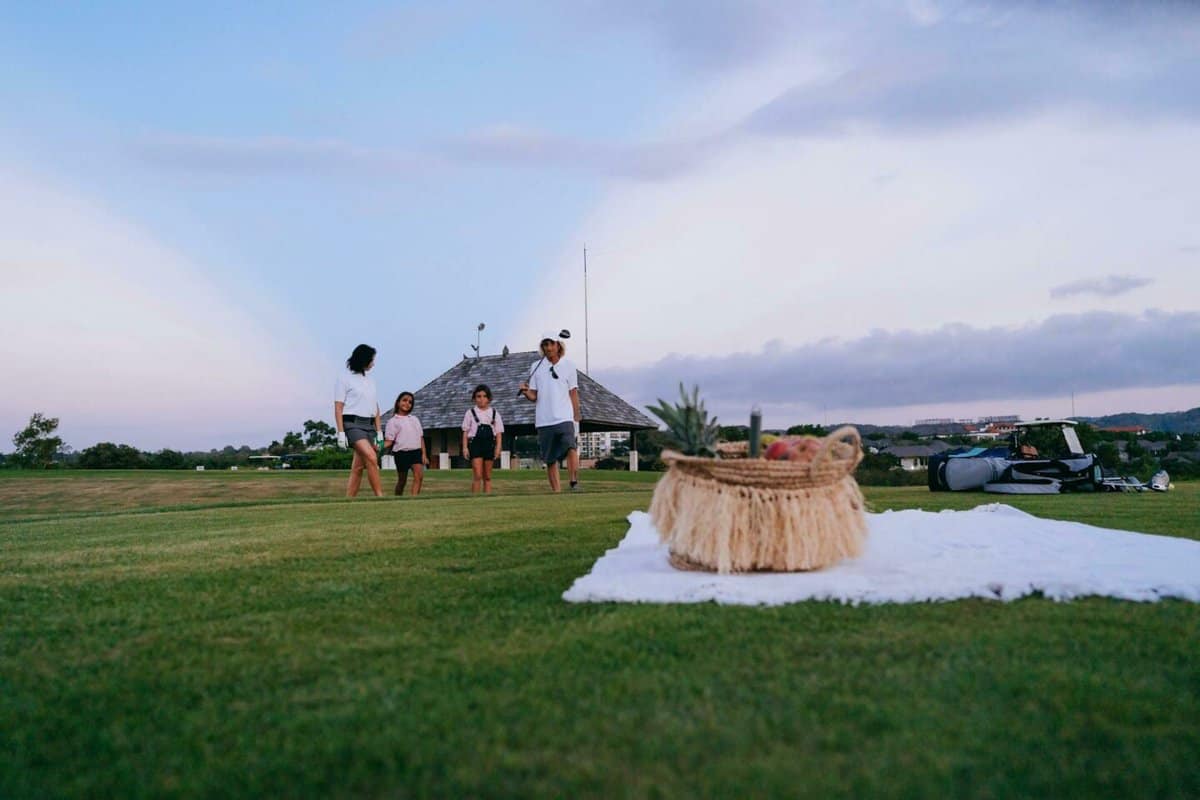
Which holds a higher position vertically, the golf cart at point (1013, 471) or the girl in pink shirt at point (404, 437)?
the girl in pink shirt at point (404, 437)

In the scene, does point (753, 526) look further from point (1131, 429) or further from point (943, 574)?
point (1131, 429)

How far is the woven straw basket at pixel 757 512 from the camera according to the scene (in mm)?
3590

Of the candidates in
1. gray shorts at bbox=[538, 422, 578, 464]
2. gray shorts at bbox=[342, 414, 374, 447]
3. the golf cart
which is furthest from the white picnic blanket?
the golf cart

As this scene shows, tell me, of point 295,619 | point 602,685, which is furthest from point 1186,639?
point 295,619

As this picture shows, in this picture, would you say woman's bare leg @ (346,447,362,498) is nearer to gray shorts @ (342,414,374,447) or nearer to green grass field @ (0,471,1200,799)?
gray shorts @ (342,414,374,447)

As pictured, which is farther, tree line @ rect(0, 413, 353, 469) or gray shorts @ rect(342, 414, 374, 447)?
tree line @ rect(0, 413, 353, 469)

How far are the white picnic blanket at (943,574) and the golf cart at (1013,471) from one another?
27.1ft

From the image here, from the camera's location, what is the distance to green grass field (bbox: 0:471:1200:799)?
157 centimetres

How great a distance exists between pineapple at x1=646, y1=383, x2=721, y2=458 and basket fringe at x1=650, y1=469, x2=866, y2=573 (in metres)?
0.18

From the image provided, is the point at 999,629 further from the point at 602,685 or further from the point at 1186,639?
the point at 602,685

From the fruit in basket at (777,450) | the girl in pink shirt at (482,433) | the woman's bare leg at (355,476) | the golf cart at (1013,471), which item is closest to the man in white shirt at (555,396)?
the girl in pink shirt at (482,433)

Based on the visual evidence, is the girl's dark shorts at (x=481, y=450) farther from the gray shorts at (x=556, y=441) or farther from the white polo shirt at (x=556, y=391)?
the white polo shirt at (x=556, y=391)

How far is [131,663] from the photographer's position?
244 centimetres

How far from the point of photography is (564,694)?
1.99m
